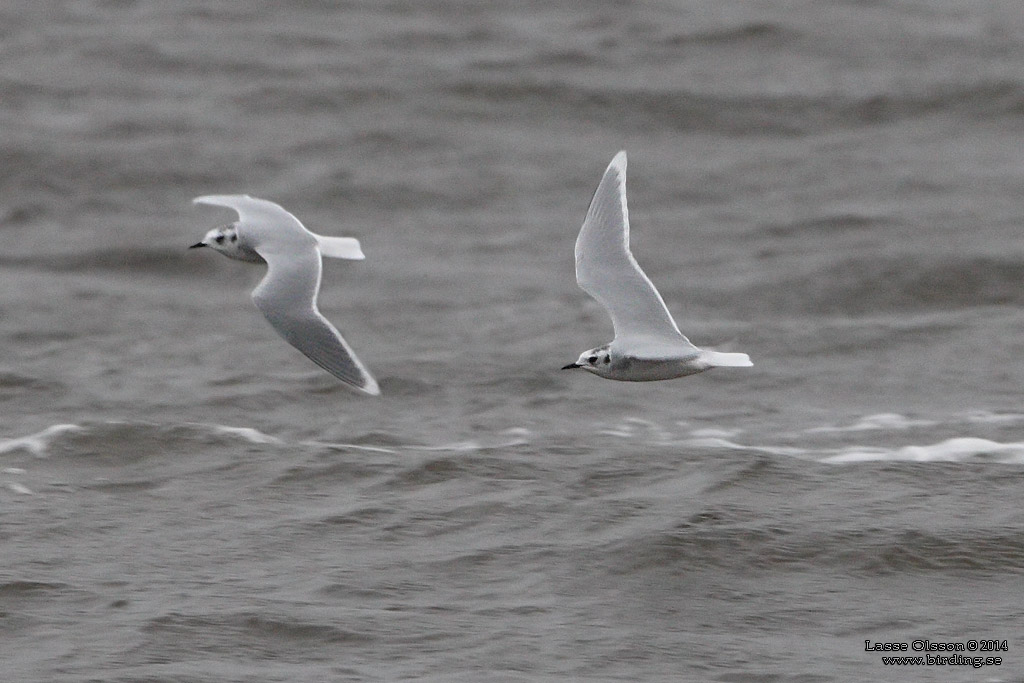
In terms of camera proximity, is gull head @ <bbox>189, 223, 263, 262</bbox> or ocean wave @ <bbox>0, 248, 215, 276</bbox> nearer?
gull head @ <bbox>189, 223, 263, 262</bbox>

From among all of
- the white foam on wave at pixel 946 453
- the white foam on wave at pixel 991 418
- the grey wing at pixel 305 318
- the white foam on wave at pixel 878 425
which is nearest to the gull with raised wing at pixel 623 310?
the grey wing at pixel 305 318

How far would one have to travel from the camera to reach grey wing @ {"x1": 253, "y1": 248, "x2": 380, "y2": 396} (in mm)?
7746

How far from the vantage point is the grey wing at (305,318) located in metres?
7.75

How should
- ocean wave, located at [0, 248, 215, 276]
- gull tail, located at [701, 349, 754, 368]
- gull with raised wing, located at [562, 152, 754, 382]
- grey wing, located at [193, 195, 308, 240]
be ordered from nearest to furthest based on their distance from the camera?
gull tail, located at [701, 349, 754, 368], gull with raised wing, located at [562, 152, 754, 382], grey wing, located at [193, 195, 308, 240], ocean wave, located at [0, 248, 215, 276]

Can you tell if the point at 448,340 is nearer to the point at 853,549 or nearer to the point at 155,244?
the point at 155,244

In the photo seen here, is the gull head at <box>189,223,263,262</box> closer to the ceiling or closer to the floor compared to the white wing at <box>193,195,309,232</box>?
closer to the floor

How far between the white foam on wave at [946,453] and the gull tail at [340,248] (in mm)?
2492

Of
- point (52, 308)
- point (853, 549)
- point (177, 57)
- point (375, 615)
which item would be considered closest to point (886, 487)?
point (853, 549)

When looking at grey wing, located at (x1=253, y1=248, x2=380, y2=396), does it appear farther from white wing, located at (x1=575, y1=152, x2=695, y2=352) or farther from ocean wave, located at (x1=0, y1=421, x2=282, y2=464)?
ocean wave, located at (x1=0, y1=421, x2=282, y2=464)

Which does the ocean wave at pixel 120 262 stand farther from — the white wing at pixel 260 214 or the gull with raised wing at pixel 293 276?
the gull with raised wing at pixel 293 276

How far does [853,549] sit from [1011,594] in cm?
68

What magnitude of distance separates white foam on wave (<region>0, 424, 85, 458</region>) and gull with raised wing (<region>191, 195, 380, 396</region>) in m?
1.55

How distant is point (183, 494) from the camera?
8.75 m

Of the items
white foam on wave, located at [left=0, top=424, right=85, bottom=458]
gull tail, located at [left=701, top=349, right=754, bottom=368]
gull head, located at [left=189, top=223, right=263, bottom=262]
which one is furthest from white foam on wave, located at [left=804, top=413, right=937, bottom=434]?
white foam on wave, located at [left=0, top=424, right=85, bottom=458]
